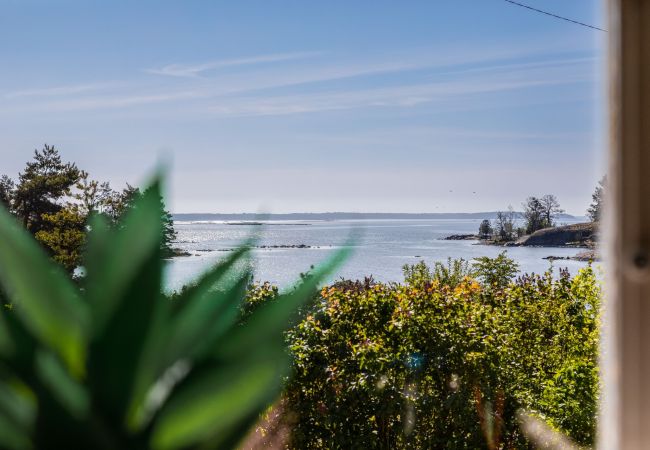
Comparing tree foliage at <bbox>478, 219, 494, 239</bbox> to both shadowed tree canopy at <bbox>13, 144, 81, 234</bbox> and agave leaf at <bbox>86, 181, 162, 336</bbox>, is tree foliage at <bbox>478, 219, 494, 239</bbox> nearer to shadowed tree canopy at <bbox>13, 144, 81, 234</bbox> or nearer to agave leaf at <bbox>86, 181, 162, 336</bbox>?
shadowed tree canopy at <bbox>13, 144, 81, 234</bbox>

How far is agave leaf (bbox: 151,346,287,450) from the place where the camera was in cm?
30

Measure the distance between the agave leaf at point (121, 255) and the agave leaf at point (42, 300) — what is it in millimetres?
12

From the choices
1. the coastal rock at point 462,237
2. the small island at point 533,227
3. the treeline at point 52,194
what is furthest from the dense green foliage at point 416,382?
the coastal rock at point 462,237

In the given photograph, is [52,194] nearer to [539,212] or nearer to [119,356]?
[539,212]

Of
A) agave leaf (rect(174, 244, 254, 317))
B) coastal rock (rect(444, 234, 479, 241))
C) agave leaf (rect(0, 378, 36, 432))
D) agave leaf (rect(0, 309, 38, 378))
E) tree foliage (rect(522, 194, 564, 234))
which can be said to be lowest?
coastal rock (rect(444, 234, 479, 241))

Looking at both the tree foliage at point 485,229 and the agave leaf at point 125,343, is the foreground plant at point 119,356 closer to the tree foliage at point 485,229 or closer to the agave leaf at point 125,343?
the agave leaf at point 125,343

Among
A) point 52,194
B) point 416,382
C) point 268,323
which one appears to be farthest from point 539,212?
point 268,323

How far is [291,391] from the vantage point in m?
3.54

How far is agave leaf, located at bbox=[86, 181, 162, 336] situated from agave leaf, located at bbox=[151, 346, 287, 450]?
54mm

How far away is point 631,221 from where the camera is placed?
46cm

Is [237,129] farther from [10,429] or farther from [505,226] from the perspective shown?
[505,226]

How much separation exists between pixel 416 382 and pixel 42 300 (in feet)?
Answer: 10.9

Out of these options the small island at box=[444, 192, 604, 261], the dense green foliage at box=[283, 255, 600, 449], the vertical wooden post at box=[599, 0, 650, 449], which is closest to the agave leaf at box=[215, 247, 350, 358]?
the vertical wooden post at box=[599, 0, 650, 449]

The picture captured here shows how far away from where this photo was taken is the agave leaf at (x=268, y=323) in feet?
1.03
